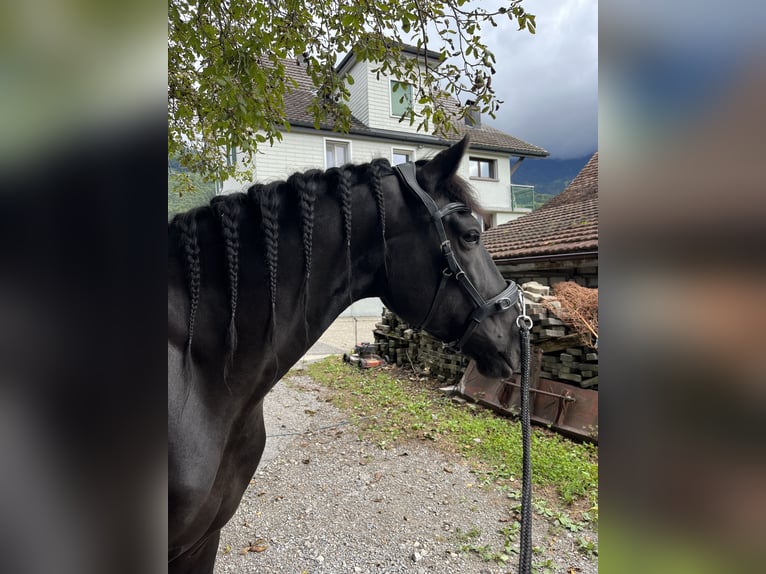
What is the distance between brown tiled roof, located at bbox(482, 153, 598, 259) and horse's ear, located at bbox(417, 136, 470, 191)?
413 cm

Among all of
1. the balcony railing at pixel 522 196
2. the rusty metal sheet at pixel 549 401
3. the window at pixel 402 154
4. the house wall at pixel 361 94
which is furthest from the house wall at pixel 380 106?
the rusty metal sheet at pixel 549 401

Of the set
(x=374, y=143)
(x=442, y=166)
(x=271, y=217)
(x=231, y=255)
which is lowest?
(x=231, y=255)

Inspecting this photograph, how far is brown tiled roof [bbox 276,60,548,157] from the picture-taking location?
12.9 metres

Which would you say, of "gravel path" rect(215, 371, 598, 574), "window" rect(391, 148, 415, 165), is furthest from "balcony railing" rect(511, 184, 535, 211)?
"gravel path" rect(215, 371, 598, 574)

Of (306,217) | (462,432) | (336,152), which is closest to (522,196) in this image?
(336,152)

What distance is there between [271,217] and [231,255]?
0.57 ft

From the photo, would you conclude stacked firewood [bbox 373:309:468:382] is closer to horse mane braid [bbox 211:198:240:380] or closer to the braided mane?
the braided mane

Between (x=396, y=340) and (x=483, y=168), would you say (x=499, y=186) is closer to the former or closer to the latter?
(x=483, y=168)

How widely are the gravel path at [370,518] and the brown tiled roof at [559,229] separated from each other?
Result: 3466 millimetres

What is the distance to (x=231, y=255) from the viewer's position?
3.91ft
